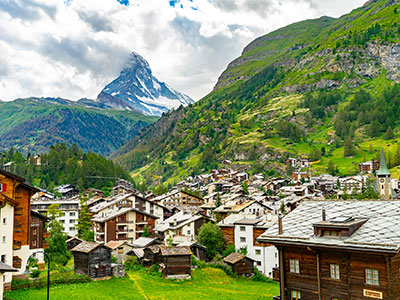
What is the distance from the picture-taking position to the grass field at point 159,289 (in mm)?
40906

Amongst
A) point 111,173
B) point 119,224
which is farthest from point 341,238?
point 111,173

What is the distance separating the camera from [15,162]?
17962cm

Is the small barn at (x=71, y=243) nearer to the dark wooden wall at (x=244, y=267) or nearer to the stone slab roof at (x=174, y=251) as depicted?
the stone slab roof at (x=174, y=251)

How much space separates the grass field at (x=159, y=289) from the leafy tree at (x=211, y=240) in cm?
1249

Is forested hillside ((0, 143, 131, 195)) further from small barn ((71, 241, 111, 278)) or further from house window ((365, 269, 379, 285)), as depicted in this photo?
house window ((365, 269, 379, 285))

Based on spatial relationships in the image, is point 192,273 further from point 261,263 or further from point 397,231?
point 397,231

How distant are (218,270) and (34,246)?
94.3 ft

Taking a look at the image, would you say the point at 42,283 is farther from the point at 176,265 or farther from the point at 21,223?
the point at 176,265

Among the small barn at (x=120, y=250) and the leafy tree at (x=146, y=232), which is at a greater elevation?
the leafy tree at (x=146, y=232)

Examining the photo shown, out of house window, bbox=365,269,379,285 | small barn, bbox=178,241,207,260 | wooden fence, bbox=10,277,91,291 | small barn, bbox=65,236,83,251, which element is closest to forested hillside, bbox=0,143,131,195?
small barn, bbox=65,236,83,251

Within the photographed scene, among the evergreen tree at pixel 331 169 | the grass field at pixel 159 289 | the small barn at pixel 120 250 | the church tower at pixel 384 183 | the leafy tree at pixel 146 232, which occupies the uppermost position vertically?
the evergreen tree at pixel 331 169

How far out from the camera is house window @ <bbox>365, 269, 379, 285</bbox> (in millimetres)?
21812

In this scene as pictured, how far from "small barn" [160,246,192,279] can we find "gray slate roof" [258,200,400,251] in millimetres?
27124

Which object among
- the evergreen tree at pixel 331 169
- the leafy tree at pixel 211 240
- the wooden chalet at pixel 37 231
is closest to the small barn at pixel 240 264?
the leafy tree at pixel 211 240
